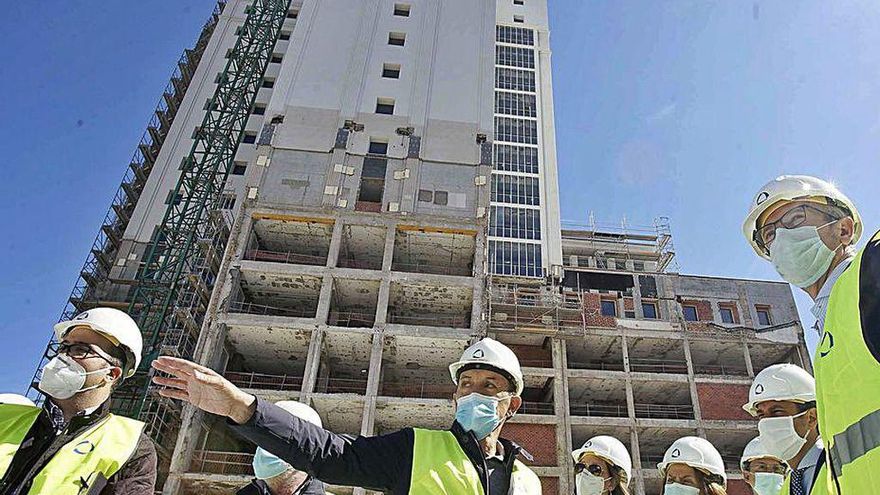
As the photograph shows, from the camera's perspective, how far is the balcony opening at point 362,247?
29.2m

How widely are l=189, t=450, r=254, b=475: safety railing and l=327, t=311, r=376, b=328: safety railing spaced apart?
7.14 metres

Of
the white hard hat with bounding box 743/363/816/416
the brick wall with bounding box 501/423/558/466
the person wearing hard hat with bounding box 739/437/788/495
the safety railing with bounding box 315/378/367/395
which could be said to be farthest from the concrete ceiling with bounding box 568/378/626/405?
the white hard hat with bounding box 743/363/816/416

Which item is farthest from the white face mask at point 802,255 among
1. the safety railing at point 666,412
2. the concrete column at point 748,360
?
the concrete column at point 748,360

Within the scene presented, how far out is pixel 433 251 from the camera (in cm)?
3036

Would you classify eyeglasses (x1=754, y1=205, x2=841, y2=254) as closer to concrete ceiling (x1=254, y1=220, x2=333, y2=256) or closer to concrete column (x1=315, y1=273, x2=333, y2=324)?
concrete column (x1=315, y1=273, x2=333, y2=324)

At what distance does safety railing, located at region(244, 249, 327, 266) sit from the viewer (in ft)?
92.8

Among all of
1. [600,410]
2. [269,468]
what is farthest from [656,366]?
[269,468]

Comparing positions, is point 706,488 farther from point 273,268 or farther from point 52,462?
point 273,268

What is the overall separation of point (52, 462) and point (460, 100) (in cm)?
3478

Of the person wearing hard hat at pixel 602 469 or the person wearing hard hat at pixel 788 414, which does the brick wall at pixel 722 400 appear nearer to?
the person wearing hard hat at pixel 602 469

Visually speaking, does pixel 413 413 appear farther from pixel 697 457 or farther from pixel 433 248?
pixel 697 457

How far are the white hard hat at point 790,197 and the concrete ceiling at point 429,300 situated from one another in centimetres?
2453

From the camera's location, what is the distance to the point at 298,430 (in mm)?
2424

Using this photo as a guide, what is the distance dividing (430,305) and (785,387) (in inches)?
991
